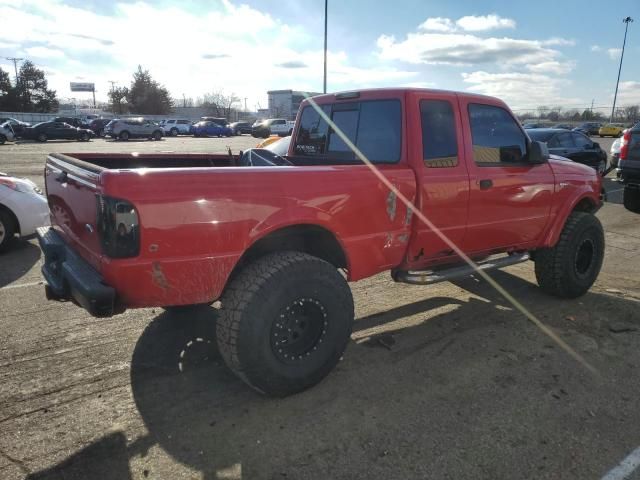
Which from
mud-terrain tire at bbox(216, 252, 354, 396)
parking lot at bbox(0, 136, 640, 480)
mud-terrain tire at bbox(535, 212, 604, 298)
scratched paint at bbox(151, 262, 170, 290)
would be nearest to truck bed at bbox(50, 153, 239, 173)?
parking lot at bbox(0, 136, 640, 480)

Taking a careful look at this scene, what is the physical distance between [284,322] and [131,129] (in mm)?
38460

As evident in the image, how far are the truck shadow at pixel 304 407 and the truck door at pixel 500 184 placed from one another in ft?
2.81

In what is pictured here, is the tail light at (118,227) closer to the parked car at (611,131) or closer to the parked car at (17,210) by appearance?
the parked car at (17,210)

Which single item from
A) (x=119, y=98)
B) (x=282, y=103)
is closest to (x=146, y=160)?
(x=119, y=98)

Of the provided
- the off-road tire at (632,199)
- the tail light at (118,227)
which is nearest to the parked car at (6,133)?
the off-road tire at (632,199)

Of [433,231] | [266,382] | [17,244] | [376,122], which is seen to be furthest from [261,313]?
[17,244]

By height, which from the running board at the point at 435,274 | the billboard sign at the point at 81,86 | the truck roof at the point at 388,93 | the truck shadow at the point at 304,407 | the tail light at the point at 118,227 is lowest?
the truck shadow at the point at 304,407

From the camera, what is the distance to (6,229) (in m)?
6.28

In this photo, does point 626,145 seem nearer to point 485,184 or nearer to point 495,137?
point 495,137

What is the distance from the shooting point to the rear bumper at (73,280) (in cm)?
256

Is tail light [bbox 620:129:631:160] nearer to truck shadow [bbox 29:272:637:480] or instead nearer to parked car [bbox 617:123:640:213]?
parked car [bbox 617:123:640:213]

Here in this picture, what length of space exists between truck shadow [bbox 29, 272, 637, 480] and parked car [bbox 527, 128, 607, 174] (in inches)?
362

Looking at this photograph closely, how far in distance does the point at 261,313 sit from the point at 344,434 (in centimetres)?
84

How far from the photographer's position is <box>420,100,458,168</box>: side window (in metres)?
3.72
